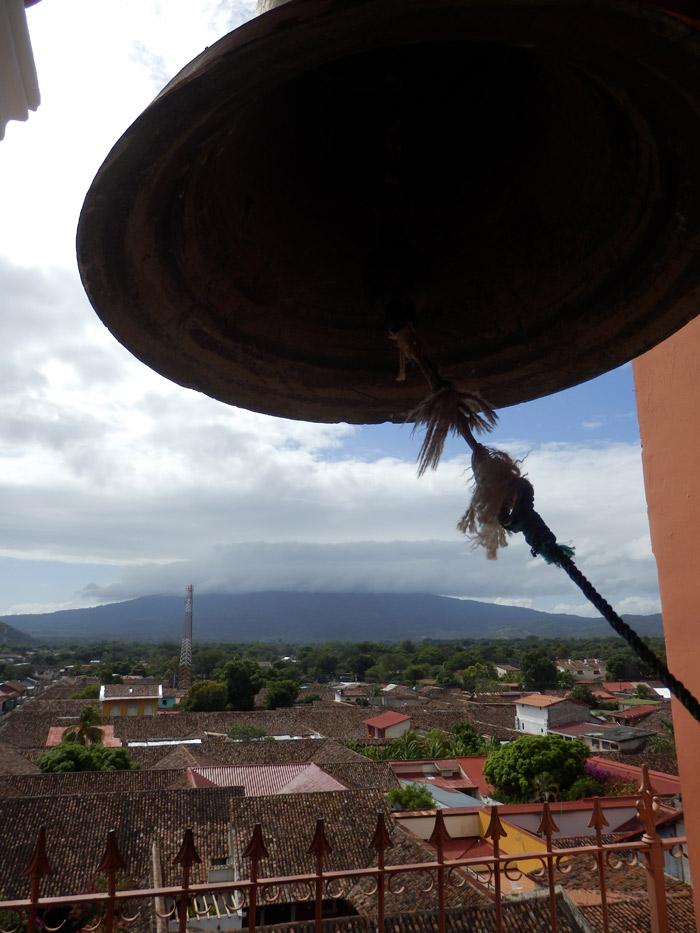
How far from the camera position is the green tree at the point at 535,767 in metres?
19.3

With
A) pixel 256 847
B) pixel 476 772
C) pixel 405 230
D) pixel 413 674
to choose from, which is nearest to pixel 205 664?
pixel 413 674

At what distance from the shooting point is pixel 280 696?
4188 cm

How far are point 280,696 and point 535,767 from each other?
83.2 ft

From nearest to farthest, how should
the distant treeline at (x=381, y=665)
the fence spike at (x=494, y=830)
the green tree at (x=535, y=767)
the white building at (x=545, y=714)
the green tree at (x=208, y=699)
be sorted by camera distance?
the fence spike at (x=494, y=830) < the green tree at (x=535, y=767) < the white building at (x=545, y=714) < the green tree at (x=208, y=699) < the distant treeline at (x=381, y=665)

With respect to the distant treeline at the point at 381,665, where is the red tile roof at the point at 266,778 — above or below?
above

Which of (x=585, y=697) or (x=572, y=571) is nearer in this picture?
(x=572, y=571)

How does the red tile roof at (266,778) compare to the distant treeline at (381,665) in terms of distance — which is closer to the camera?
the red tile roof at (266,778)

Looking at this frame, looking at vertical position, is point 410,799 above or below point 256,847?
below

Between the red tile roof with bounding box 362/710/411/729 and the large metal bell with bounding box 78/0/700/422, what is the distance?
107 feet

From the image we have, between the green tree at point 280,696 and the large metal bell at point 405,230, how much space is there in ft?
141

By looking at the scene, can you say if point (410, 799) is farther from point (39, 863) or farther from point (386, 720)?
point (39, 863)

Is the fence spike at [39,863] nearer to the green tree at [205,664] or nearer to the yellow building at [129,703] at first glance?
the yellow building at [129,703]

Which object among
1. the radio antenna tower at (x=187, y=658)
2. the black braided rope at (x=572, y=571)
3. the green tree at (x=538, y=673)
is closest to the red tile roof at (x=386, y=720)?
the green tree at (x=538, y=673)

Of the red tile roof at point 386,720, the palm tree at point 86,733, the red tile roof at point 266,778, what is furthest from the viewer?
the red tile roof at point 386,720
